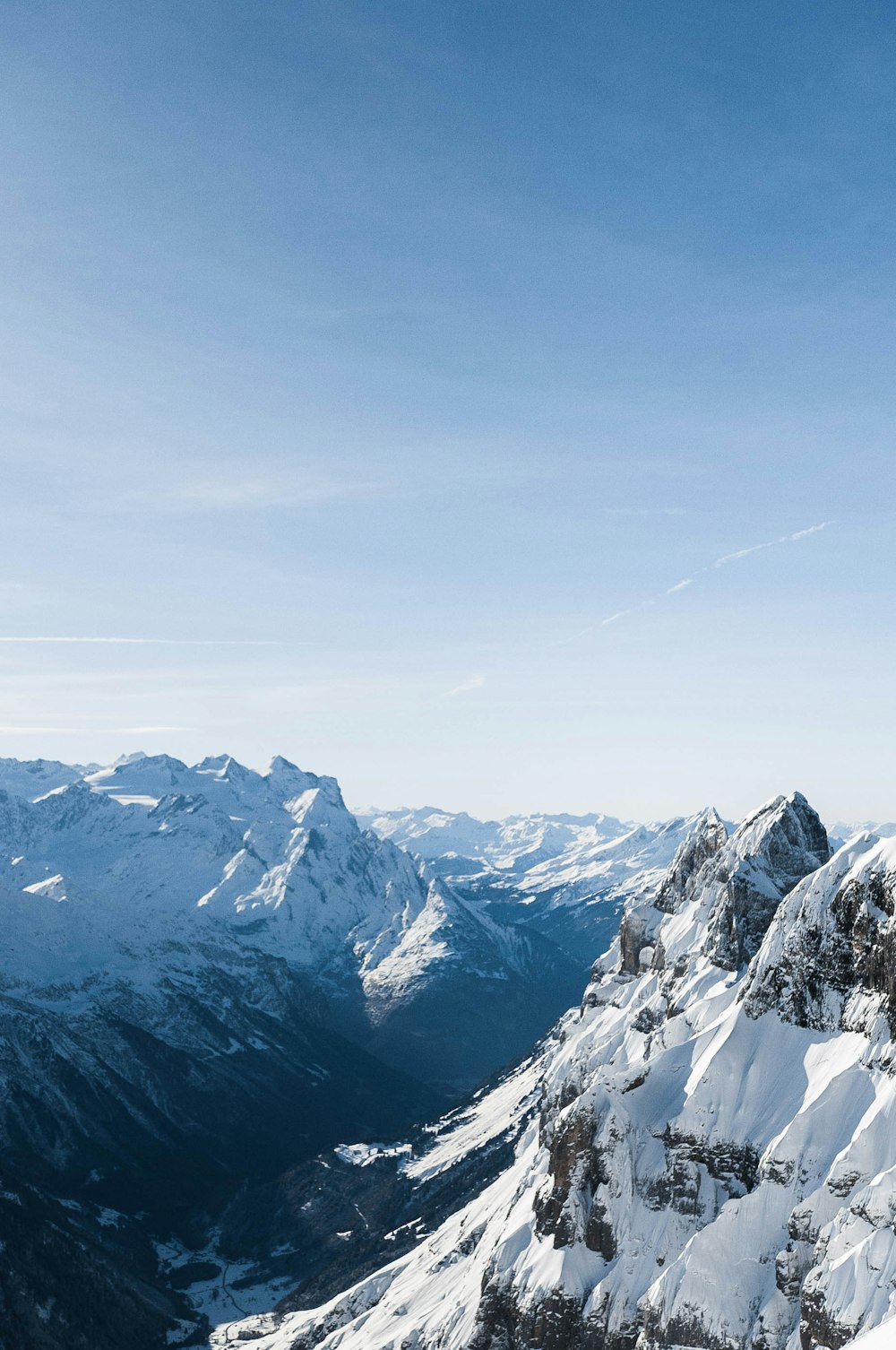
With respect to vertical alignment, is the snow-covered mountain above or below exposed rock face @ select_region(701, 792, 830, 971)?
below

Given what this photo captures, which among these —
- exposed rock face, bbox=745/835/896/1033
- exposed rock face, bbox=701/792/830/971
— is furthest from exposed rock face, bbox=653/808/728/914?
exposed rock face, bbox=745/835/896/1033

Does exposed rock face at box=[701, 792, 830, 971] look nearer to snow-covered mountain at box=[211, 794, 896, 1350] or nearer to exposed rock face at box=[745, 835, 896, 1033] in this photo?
snow-covered mountain at box=[211, 794, 896, 1350]

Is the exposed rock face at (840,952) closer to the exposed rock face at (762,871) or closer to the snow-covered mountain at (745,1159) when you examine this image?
the snow-covered mountain at (745,1159)

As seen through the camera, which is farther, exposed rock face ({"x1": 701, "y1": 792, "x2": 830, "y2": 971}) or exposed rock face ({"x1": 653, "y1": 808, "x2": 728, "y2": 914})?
exposed rock face ({"x1": 653, "y1": 808, "x2": 728, "y2": 914})

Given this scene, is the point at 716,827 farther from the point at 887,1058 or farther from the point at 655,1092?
the point at 887,1058

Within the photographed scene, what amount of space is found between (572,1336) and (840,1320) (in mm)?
40541

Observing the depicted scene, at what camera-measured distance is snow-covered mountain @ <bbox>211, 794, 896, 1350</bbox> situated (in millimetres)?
95625

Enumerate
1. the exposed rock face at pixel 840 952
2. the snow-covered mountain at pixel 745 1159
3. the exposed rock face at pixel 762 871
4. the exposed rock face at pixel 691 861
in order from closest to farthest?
the snow-covered mountain at pixel 745 1159 → the exposed rock face at pixel 840 952 → the exposed rock face at pixel 762 871 → the exposed rock face at pixel 691 861

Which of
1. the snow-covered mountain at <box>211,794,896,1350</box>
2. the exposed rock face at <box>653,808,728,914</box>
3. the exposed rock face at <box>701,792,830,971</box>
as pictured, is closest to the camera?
the snow-covered mountain at <box>211,794,896,1350</box>

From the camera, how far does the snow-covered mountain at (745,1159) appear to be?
95625mm

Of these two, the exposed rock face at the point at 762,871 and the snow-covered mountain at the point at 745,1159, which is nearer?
the snow-covered mountain at the point at 745,1159

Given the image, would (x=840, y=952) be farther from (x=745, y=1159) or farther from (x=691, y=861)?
(x=691, y=861)

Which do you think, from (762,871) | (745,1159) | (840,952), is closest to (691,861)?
(762,871)

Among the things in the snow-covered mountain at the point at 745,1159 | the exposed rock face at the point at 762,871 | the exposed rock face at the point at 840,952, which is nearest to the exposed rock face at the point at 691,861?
the exposed rock face at the point at 762,871
